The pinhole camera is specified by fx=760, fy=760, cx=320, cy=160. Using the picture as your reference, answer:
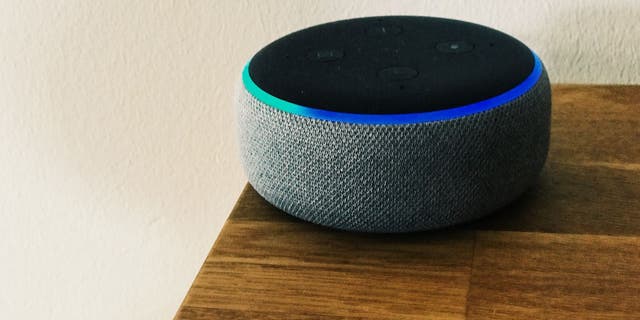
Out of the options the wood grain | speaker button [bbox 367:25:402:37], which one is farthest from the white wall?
the wood grain

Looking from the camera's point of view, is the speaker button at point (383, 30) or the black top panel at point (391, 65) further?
the speaker button at point (383, 30)

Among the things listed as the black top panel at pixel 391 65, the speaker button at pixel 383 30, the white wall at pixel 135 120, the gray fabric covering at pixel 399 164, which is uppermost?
the black top panel at pixel 391 65

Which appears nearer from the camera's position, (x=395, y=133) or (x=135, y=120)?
(x=395, y=133)

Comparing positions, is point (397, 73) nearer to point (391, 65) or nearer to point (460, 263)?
point (391, 65)

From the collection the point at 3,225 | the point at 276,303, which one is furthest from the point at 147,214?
the point at 276,303

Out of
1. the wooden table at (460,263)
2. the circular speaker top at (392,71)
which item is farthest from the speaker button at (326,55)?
the wooden table at (460,263)

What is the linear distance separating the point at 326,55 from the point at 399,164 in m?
0.12

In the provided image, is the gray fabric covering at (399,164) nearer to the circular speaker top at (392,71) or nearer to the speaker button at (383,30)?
the circular speaker top at (392,71)

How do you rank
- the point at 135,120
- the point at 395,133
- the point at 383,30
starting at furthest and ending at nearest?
the point at 135,120
the point at 383,30
the point at 395,133

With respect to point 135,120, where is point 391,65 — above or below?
above

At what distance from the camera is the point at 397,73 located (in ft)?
1.63

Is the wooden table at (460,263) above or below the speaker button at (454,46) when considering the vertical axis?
below

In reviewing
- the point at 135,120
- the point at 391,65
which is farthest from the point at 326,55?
the point at 135,120

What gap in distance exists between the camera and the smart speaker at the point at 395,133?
458 millimetres
